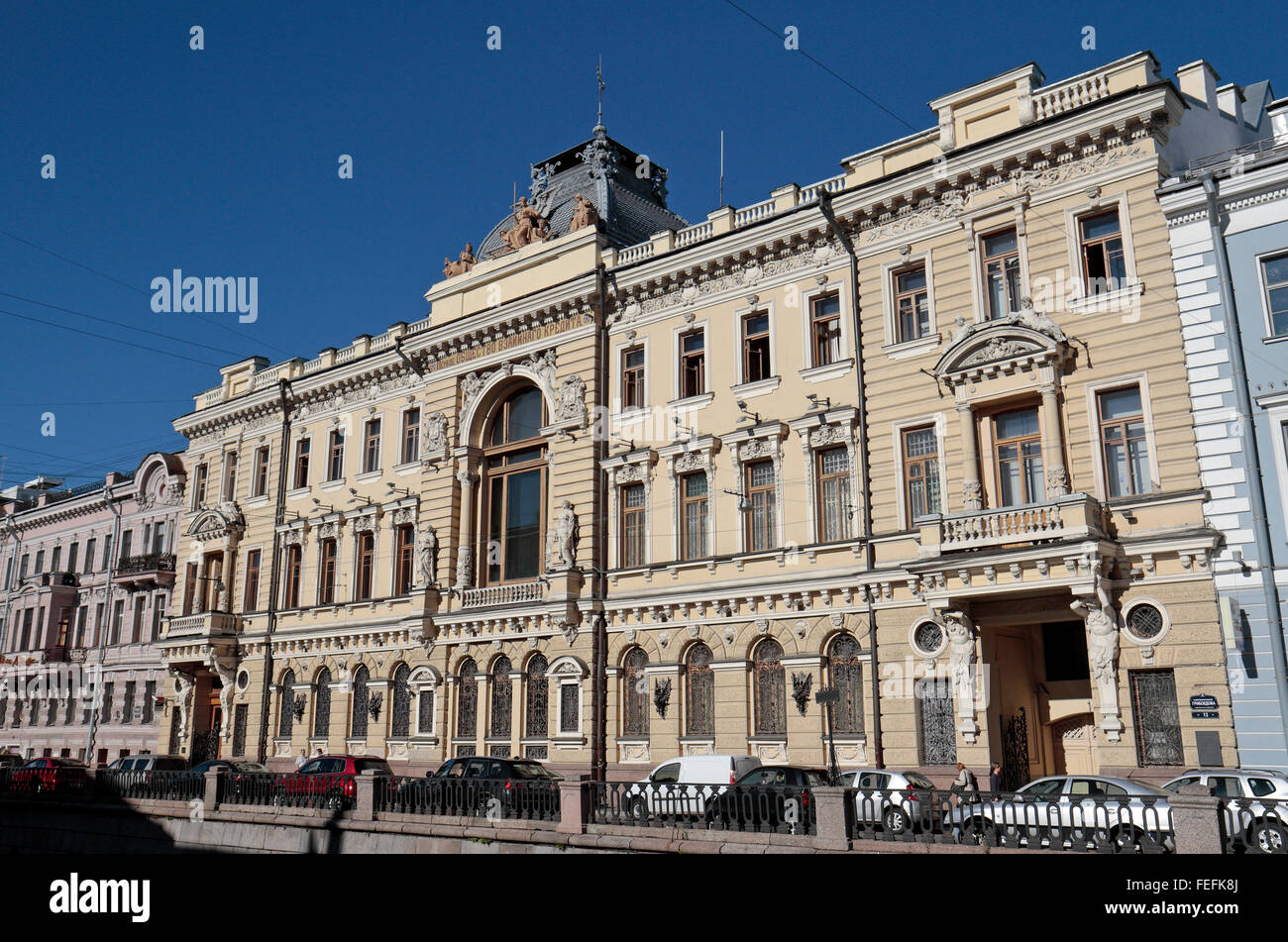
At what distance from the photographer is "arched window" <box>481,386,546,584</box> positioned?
33125 millimetres

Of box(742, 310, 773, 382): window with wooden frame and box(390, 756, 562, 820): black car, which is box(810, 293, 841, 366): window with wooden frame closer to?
box(742, 310, 773, 382): window with wooden frame

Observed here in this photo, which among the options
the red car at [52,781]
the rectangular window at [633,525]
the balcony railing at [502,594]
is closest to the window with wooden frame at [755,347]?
the rectangular window at [633,525]

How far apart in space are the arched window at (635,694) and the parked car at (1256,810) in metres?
14.8

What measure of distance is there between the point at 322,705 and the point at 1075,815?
94.2 ft

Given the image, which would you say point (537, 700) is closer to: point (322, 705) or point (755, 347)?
point (322, 705)

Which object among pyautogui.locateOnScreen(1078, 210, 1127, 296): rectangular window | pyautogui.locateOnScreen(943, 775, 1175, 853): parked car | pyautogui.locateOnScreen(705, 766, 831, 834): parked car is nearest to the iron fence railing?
pyautogui.locateOnScreen(705, 766, 831, 834): parked car

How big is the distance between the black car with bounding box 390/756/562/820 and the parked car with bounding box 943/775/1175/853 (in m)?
8.22

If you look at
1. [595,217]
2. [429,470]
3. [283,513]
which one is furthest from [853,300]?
[283,513]

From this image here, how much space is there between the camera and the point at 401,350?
36719 mm

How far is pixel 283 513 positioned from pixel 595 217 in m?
17.6

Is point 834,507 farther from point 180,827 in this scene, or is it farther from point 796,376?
point 180,827

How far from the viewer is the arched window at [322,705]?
122 feet

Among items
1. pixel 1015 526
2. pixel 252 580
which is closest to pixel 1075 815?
pixel 1015 526

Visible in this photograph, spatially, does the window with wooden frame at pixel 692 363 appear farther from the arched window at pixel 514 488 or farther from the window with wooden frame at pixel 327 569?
the window with wooden frame at pixel 327 569
